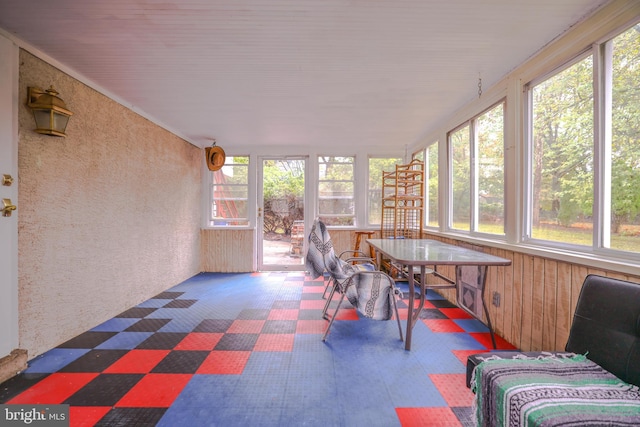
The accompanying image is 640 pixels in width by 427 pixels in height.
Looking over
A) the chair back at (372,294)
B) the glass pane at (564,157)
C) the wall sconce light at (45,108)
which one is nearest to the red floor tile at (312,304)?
the chair back at (372,294)

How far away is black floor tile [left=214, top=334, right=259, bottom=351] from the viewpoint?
2.25 m

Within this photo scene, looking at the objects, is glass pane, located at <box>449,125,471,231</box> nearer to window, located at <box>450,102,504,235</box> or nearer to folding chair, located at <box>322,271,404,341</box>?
window, located at <box>450,102,504,235</box>

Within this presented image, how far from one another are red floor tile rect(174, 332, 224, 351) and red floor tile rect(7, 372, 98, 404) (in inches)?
24.3

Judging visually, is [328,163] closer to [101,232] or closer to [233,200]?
[233,200]

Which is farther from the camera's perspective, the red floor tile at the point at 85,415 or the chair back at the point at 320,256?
the chair back at the point at 320,256

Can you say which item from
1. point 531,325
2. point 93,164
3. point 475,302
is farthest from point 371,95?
point 93,164

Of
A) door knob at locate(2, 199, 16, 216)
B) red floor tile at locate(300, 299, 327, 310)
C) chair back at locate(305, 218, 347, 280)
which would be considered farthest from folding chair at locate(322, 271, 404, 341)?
door knob at locate(2, 199, 16, 216)

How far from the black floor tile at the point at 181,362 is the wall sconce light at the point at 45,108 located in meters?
2.12

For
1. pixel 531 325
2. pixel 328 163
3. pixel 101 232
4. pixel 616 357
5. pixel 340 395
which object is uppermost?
pixel 328 163

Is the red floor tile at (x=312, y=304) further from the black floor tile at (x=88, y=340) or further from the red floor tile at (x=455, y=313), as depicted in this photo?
the black floor tile at (x=88, y=340)

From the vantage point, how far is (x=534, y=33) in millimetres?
1930

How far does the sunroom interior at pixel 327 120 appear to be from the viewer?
1.70m

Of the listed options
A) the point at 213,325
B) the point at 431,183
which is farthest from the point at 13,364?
the point at 431,183

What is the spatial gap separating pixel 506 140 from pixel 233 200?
4.56m
